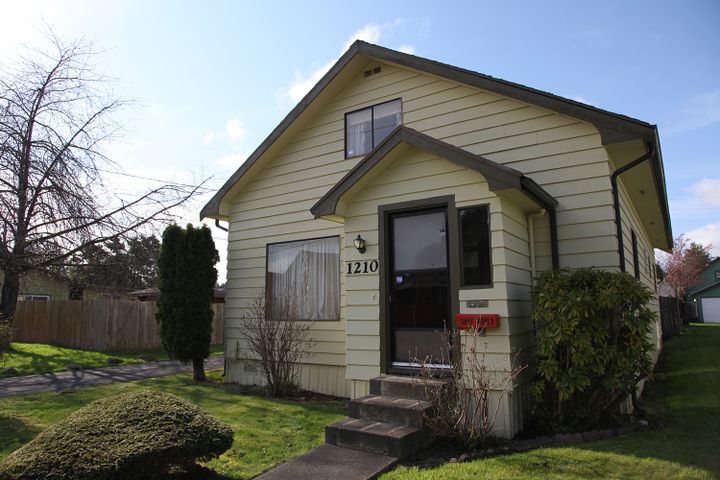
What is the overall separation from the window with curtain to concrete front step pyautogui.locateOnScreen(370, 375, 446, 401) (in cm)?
248

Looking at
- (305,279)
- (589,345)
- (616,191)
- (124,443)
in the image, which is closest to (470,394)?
(589,345)

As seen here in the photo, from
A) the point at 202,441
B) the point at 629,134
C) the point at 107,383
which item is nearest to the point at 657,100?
the point at 629,134

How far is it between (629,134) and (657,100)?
3.60 meters

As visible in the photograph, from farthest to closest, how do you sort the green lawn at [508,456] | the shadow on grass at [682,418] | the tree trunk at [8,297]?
the tree trunk at [8,297], the shadow on grass at [682,418], the green lawn at [508,456]

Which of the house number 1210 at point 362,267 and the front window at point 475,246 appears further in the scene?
the house number 1210 at point 362,267

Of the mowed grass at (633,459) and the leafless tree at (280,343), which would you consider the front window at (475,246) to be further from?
the leafless tree at (280,343)

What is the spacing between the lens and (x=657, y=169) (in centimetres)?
698

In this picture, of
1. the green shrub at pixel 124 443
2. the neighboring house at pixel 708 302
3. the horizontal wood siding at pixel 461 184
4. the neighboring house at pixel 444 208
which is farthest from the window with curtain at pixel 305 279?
the neighboring house at pixel 708 302

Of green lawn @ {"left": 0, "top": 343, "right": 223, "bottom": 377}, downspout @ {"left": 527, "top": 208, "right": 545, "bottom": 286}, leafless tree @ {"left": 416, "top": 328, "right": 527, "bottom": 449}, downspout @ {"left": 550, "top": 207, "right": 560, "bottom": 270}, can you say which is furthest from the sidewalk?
downspout @ {"left": 550, "top": 207, "right": 560, "bottom": 270}

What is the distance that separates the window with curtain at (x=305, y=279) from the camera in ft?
27.4

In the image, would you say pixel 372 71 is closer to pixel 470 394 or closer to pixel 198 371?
pixel 470 394

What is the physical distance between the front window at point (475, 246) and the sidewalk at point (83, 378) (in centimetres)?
802

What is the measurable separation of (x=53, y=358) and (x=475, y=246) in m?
14.0

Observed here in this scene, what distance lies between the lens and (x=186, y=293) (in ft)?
30.6
